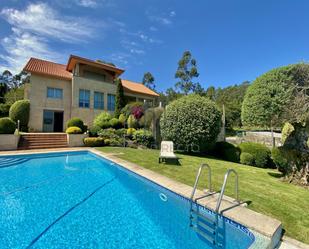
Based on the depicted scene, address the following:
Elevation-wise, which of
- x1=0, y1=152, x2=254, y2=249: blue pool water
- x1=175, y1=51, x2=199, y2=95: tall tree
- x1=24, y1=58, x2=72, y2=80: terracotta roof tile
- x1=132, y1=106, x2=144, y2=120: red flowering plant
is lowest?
x1=0, y1=152, x2=254, y2=249: blue pool water

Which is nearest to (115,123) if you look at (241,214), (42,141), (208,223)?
(42,141)

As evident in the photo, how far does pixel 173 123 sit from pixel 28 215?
10.6 m

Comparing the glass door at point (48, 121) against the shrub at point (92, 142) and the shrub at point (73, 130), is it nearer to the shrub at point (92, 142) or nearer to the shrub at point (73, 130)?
the shrub at point (73, 130)

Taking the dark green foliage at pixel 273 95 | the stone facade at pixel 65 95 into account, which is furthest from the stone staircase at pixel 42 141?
the dark green foliage at pixel 273 95

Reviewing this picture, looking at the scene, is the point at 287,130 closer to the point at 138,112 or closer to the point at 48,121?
the point at 138,112

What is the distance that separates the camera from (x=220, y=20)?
15922mm

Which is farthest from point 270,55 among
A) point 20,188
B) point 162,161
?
point 20,188

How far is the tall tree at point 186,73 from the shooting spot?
42188 millimetres

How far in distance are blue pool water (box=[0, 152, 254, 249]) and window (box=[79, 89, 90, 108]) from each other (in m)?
14.8

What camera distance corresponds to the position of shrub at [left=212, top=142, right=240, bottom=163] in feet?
46.4

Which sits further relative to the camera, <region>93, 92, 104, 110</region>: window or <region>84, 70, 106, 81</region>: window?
<region>84, 70, 106, 81</region>: window

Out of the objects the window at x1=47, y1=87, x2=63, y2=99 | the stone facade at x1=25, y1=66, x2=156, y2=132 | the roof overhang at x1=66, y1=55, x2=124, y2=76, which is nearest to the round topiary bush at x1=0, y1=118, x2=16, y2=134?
the stone facade at x1=25, y1=66, x2=156, y2=132

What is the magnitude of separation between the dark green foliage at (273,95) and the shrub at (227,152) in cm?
711

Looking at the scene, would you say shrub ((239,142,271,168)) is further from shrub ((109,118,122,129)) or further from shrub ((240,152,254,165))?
shrub ((109,118,122,129))
